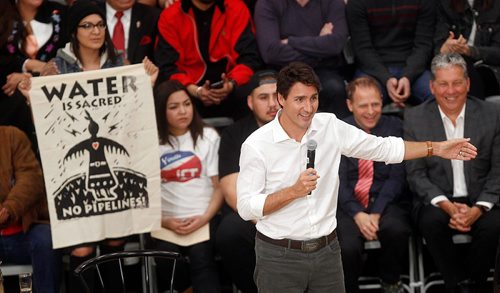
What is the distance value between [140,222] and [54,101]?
2.95ft

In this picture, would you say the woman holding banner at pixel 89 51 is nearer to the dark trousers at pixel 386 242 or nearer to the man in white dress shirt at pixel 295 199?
the dark trousers at pixel 386 242

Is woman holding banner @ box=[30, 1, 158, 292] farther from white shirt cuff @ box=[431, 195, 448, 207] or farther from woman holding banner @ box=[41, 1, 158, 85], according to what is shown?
white shirt cuff @ box=[431, 195, 448, 207]

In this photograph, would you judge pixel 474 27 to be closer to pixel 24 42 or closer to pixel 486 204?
pixel 486 204

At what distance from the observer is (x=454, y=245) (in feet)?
18.7

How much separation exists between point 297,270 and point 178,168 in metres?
1.77

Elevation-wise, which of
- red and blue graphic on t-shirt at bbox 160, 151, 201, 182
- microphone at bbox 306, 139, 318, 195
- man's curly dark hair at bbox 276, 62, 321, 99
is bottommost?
red and blue graphic on t-shirt at bbox 160, 151, 201, 182

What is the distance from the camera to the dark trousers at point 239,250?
5605 millimetres

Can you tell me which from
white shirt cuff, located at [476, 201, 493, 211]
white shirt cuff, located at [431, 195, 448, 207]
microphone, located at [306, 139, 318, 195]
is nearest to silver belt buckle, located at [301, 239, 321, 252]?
microphone, located at [306, 139, 318, 195]

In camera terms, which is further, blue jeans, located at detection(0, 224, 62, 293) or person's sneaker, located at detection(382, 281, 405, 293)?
person's sneaker, located at detection(382, 281, 405, 293)

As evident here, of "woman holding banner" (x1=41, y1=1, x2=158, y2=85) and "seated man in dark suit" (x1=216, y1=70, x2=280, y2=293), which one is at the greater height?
"woman holding banner" (x1=41, y1=1, x2=158, y2=85)

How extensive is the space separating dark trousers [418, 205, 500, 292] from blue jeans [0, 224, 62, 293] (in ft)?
7.59

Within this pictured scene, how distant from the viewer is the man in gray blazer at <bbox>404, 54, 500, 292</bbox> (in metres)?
5.63

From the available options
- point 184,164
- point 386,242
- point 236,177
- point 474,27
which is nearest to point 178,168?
point 184,164

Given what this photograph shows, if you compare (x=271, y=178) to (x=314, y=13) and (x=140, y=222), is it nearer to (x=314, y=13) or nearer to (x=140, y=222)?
(x=140, y=222)
